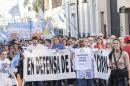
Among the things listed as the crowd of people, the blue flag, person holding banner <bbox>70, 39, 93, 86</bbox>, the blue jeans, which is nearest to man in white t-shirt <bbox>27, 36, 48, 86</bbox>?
the crowd of people

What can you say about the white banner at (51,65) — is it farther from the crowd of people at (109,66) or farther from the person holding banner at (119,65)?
the person holding banner at (119,65)

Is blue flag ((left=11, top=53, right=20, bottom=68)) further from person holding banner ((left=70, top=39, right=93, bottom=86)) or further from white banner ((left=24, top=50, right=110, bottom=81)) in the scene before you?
person holding banner ((left=70, top=39, right=93, bottom=86))

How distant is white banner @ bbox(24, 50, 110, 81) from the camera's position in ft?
52.2

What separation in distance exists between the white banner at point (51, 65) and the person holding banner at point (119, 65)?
348 centimetres

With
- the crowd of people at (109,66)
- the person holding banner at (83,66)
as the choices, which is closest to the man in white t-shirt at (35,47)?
the crowd of people at (109,66)

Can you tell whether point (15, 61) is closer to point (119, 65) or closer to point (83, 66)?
point (83, 66)

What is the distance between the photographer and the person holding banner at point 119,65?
11.9 m

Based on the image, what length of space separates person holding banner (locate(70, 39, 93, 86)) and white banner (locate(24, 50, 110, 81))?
0.46 metres

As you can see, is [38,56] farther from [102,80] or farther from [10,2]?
[10,2]

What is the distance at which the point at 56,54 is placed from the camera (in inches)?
645

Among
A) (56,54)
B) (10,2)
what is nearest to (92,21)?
(10,2)

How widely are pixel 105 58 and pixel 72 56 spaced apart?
41.3 inches

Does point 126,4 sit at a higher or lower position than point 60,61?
higher

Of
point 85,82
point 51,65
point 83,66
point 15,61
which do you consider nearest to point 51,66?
point 51,65
